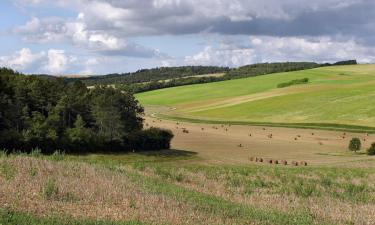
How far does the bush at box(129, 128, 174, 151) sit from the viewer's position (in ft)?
194

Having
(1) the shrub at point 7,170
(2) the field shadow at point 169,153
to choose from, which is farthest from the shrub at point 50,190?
(2) the field shadow at point 169,153

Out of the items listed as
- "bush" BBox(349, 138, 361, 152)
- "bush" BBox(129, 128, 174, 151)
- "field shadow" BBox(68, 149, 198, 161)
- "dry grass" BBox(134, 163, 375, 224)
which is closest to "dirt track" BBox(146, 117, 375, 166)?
"bush" BBox(349, 138, 361, 152)

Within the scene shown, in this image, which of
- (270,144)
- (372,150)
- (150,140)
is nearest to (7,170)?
(150,140)

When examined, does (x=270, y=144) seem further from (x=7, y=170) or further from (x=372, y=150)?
(x=7, y=170)

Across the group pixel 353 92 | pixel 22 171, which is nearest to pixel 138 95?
pixel 353 92

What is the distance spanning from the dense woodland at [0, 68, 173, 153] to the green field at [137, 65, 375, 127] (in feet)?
127

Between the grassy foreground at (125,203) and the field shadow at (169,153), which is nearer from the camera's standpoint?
the grassy foreground at (125,203)

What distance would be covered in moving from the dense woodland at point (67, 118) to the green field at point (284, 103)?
38699 millimetres

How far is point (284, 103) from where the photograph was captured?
359 feet

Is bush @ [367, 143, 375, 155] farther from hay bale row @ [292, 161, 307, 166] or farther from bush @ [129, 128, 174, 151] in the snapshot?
bush @ [129, 128, 174, 151]

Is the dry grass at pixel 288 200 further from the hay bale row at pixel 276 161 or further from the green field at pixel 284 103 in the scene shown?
the green field at pixel 284 103

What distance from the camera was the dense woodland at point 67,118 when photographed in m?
52.0

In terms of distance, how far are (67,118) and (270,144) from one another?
27.2m

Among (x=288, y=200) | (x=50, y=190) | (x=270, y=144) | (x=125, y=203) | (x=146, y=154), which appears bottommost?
(x=270, y=144)
